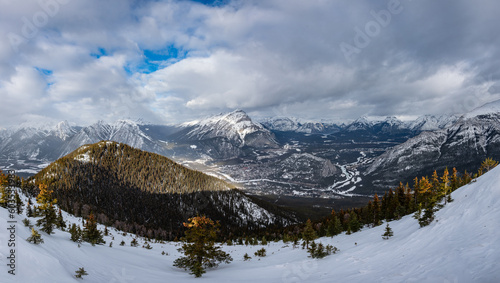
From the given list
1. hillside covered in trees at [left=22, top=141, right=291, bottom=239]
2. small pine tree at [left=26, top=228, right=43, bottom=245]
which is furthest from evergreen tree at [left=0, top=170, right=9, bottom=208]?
hillside covered in trees at [left=22, top=141, right=291, bottom=239]

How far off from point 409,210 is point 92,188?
544 ft

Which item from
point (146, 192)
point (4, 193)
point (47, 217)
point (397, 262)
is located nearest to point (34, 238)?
point (47, 217)

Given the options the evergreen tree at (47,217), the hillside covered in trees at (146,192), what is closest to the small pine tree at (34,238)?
the evergreen tree at (47,217)

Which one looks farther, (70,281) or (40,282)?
(70,281)

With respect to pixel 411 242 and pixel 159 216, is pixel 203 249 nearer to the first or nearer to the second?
pixel 411 242

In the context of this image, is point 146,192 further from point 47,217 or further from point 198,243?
point 198,243

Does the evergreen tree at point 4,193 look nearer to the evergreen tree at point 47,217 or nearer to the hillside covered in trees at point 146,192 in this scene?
the evergreen tree at point 47,217

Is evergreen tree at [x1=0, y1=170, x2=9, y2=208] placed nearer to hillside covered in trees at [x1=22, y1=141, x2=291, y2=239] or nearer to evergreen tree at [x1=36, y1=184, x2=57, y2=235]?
evergreen tree at [x1=36, y1=184, x2=57, y2=235]

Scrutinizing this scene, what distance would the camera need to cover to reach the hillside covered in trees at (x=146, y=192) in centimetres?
12662

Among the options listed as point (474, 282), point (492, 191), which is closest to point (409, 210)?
point (492, 191)

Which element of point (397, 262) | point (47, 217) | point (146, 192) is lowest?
point (397, 262)

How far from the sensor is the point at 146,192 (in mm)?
162125

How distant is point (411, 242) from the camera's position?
20781 mm

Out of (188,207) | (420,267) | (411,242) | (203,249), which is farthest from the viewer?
(188,207)
